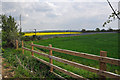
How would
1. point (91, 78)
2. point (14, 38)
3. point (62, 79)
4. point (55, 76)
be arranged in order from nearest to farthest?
point (91, 78) < point (62, 79) < point (55, 76) < point (14, 38)

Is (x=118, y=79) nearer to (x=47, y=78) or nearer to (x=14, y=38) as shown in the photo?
(x=47, y=78)

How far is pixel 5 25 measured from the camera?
13633mm

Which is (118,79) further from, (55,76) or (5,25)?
(5,25)

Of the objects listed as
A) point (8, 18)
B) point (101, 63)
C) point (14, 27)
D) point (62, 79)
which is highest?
point (8, 18)

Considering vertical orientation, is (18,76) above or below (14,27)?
below

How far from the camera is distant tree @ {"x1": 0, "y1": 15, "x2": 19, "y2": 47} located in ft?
42.9

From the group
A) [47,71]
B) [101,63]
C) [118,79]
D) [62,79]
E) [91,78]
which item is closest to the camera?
[118,79]

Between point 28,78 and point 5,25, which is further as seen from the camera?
point 5,25

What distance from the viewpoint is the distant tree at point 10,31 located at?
13064mm

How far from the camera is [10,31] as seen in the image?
519 inches

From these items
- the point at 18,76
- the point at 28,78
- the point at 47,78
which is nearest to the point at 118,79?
the point at 47,78

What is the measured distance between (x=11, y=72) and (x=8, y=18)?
9.48 meters

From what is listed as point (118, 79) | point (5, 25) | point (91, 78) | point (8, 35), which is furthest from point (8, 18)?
point (118, 79)

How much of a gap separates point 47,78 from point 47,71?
2.44 feet
